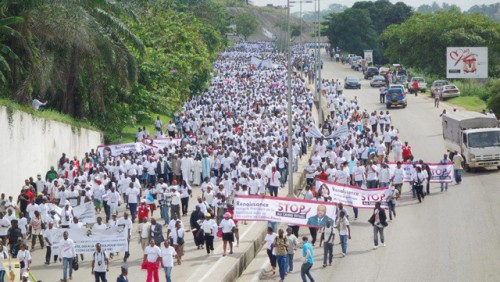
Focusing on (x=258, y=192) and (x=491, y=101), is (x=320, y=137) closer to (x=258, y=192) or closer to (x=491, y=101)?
(x=258, y=192)

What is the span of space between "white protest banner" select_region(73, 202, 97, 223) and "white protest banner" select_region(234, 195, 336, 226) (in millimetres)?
3832

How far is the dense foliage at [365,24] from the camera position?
136625 mm

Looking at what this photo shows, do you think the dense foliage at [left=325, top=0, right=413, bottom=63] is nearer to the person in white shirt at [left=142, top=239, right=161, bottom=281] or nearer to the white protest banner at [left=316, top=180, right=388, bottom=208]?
the white protest banner at [left=316, top=180, right=388, bottom=208]

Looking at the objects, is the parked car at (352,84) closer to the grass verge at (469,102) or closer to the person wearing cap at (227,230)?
the grass verge at (469,102)

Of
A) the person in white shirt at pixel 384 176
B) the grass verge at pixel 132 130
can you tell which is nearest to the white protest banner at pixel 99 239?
the person in white shirt at pixel 384 176

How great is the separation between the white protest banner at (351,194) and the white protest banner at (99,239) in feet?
23.1

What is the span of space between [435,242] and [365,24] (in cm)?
11348

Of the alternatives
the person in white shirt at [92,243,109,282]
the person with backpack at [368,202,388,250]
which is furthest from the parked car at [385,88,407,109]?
the person in white shirt at [92,243,109,282]

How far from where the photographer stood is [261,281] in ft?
74.4

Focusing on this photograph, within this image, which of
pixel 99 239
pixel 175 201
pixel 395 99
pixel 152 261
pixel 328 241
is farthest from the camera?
pixel 395 99

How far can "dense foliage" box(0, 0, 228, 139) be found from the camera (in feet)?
120

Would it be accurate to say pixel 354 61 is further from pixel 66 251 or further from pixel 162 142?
pixel 66 251

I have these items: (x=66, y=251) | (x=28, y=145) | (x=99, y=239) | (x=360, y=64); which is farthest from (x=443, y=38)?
(x=66, y=251)

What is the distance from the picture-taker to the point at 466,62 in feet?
261
